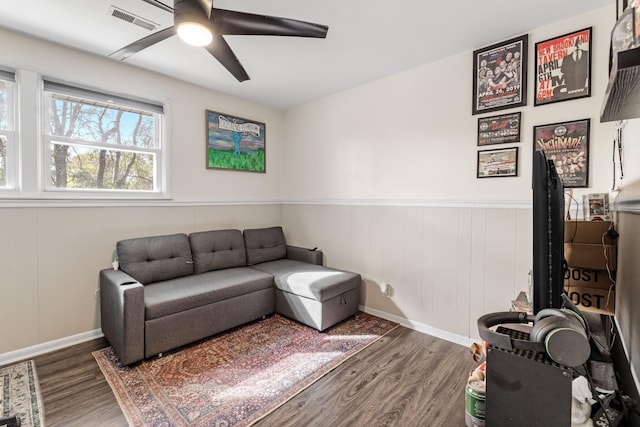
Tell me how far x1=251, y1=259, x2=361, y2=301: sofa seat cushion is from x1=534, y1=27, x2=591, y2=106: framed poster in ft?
7.26

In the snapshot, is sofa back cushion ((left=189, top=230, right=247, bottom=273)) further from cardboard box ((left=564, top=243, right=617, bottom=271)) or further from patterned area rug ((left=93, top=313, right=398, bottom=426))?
cardboard box ((left=564, top=243, right=617, bottom=271))

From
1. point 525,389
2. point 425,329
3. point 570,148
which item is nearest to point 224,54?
point 525,389

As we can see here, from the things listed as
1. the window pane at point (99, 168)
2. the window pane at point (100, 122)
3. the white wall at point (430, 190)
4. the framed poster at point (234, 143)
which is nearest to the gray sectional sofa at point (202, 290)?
the white wall at point (430, 190)

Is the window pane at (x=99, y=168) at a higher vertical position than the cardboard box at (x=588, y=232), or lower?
higher

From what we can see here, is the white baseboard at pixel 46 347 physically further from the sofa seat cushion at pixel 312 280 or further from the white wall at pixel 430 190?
the white wall at pixel 430 190

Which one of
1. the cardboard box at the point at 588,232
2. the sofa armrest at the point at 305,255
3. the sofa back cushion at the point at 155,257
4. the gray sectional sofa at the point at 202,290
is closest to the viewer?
the cardboard box at the point at 588,232

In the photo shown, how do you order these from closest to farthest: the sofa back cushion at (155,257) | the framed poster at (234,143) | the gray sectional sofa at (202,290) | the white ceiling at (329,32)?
1. the white ceiling at (329,32)
2. the gray sectional sofa at (202,290)
3. the sofa back cushion at (155,257)
4. the framed poster at (234,143)

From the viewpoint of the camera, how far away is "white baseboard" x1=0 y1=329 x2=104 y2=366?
232 centimetres

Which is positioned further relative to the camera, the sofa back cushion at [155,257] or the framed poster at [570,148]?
the sofa back cushion at [155,257]

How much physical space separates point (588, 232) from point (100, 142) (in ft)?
12.5

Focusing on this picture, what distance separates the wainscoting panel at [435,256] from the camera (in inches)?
94.9

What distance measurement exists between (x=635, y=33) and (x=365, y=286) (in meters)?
3.01

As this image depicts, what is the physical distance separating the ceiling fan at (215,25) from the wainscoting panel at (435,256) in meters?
1.90

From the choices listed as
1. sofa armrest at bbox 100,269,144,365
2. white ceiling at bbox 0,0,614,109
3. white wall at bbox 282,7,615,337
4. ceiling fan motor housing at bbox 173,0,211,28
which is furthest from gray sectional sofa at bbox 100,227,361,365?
ceiling fan motor housing at bbox 173,0,211,28
